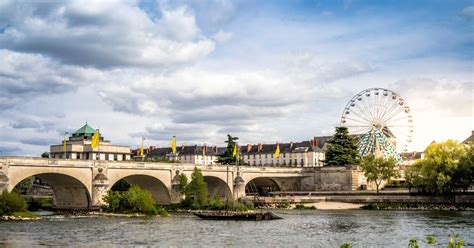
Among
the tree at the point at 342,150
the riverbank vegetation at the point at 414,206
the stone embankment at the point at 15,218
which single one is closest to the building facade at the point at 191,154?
the tree at the point at 342,150

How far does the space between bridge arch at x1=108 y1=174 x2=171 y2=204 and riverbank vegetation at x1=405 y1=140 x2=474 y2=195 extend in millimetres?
35731

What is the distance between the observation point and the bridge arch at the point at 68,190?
79250 mm

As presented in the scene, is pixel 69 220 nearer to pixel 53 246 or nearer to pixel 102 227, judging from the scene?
pixel 102 227

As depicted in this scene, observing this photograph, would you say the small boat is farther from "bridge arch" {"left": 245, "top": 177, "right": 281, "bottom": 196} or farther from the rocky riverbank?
"bridge arch" {"left": 245, "top": 177, "right": 281, "bottom": 196}

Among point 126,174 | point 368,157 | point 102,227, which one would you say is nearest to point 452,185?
point 368,157

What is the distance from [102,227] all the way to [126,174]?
28309 millimetres

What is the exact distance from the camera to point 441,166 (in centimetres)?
8456

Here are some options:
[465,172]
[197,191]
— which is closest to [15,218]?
[197,191]

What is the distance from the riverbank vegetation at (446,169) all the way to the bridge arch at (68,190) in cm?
4481

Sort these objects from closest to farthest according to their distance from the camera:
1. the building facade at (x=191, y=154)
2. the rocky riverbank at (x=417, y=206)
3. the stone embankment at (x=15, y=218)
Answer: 1. the stone embankment at (x=15, y=218)
2. the rocky riverbank at (x=417, y=206)
3. the building facade at (x=191, y=154)

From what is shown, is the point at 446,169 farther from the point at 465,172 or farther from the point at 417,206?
the point at 417,206

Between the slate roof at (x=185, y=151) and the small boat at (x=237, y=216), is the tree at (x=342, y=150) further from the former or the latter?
the slate roof at (x=185, y=151)

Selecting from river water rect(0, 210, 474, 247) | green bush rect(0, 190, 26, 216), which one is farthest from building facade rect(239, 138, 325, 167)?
green bush rect(0, 190, 26, 216)

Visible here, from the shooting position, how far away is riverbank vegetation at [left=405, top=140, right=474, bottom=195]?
82.1 meters
